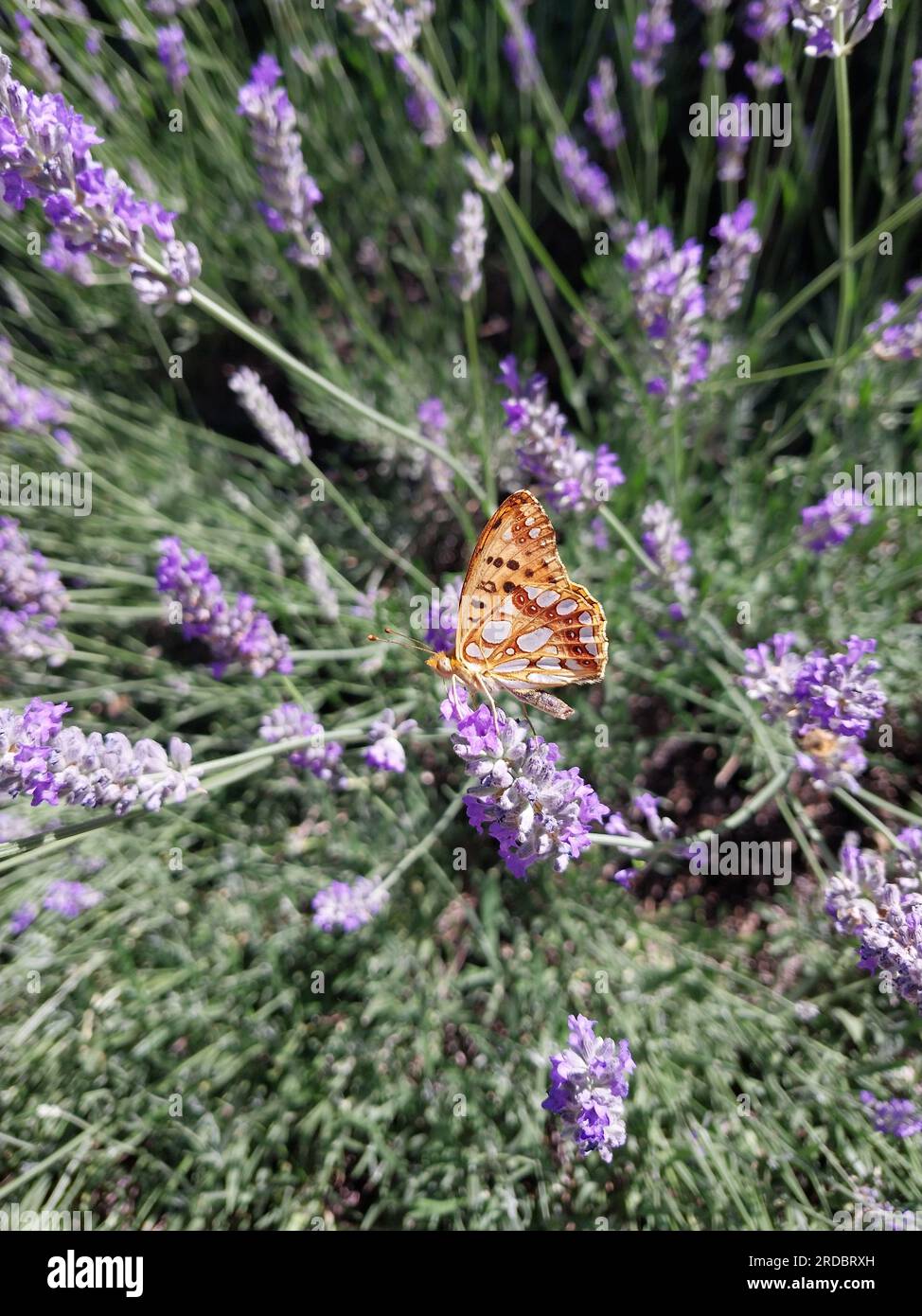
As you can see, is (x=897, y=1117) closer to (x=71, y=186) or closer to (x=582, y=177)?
(x=71, y=186)

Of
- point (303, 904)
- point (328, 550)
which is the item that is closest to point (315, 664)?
point (328, 550)

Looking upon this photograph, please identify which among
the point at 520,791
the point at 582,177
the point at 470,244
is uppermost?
the point at 582,177

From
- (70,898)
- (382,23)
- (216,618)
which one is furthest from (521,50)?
(70,898)

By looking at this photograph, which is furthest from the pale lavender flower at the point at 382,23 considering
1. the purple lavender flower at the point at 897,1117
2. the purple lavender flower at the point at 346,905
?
the purple lavender flower at the point at 897,1117

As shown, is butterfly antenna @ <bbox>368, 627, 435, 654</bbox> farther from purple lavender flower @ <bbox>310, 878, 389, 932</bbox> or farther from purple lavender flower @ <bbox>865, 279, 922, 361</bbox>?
purple lavender flower @ <bbox>865, 279, 922, 361</bbox>

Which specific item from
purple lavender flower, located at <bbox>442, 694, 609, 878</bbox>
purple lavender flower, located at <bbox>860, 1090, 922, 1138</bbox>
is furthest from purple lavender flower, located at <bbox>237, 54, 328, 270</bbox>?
purple lavender flower, located at <bbox>860, 1090, 922, 1138</bbox>

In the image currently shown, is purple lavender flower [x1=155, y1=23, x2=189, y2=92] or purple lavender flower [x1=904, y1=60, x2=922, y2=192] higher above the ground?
purple lavender flower [x1=155, y1=23, x2=189, y2=92]
